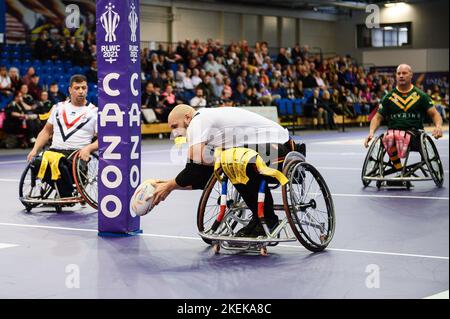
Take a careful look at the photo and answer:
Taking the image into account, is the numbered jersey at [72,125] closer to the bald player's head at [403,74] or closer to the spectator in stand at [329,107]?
the bald player's head at [403,74]

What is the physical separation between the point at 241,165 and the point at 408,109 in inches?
225

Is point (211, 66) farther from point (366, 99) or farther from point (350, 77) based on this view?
point (350, 77)

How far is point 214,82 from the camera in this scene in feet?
84.8

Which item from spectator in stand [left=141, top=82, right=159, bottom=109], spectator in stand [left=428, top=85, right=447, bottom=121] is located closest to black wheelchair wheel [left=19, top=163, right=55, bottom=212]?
spectator in stand [left=141, top=82, right=159, bottom=109]

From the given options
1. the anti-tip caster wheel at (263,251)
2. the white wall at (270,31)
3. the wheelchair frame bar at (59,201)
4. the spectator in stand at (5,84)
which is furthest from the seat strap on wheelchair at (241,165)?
the white wall at (270,31)

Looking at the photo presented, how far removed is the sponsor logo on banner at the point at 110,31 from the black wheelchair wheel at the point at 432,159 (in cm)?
530

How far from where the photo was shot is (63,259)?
678 centimetres

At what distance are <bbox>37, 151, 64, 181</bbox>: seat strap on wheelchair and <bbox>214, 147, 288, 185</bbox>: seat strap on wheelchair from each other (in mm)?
3330

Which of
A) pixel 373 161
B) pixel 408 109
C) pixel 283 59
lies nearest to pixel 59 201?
pixel 373 161

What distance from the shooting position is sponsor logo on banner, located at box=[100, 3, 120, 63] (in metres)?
7.85

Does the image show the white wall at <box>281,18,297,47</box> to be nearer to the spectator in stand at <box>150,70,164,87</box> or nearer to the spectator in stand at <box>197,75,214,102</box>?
the spectator in stand at <box>197,75,214,102</box>

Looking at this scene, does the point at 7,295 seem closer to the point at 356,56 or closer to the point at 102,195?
the point at 102,195

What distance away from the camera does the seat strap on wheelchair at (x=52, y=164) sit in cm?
962
